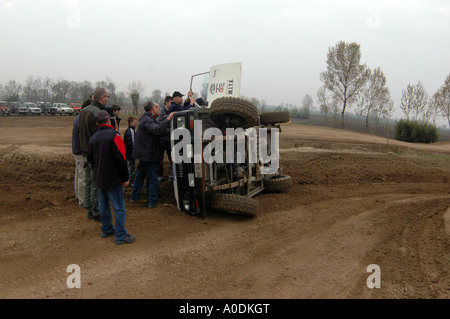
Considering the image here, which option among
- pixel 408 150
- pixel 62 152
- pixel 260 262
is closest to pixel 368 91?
pixel 408 150

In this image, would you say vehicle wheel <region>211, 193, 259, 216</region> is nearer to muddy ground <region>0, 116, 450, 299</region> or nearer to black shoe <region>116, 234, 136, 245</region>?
muddy ground <region>0, 116, 450, 299</region>

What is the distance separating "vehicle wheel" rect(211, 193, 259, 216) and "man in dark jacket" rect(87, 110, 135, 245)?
1.57 metres

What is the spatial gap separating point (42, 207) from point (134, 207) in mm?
1752

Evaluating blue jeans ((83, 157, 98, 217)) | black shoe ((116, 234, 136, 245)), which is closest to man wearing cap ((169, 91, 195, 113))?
blue jeans ((83, 157, 98, 217))

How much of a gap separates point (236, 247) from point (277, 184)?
3.15 m

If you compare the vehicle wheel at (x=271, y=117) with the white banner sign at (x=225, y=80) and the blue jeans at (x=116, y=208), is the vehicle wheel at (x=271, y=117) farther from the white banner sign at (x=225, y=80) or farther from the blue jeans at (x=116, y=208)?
the blue jeans at (x=116, y=208)

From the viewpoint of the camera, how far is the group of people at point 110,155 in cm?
475

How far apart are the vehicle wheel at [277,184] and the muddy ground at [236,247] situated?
17 centimetres

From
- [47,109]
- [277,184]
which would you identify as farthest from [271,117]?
[47,109]

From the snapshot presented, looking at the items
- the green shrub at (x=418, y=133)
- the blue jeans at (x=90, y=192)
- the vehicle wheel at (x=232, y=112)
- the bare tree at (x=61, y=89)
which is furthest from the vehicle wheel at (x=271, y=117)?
the bare tree at (x=61, y=89)

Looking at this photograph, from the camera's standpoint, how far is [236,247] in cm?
483

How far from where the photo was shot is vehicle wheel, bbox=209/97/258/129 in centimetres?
540

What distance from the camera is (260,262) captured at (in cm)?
438
